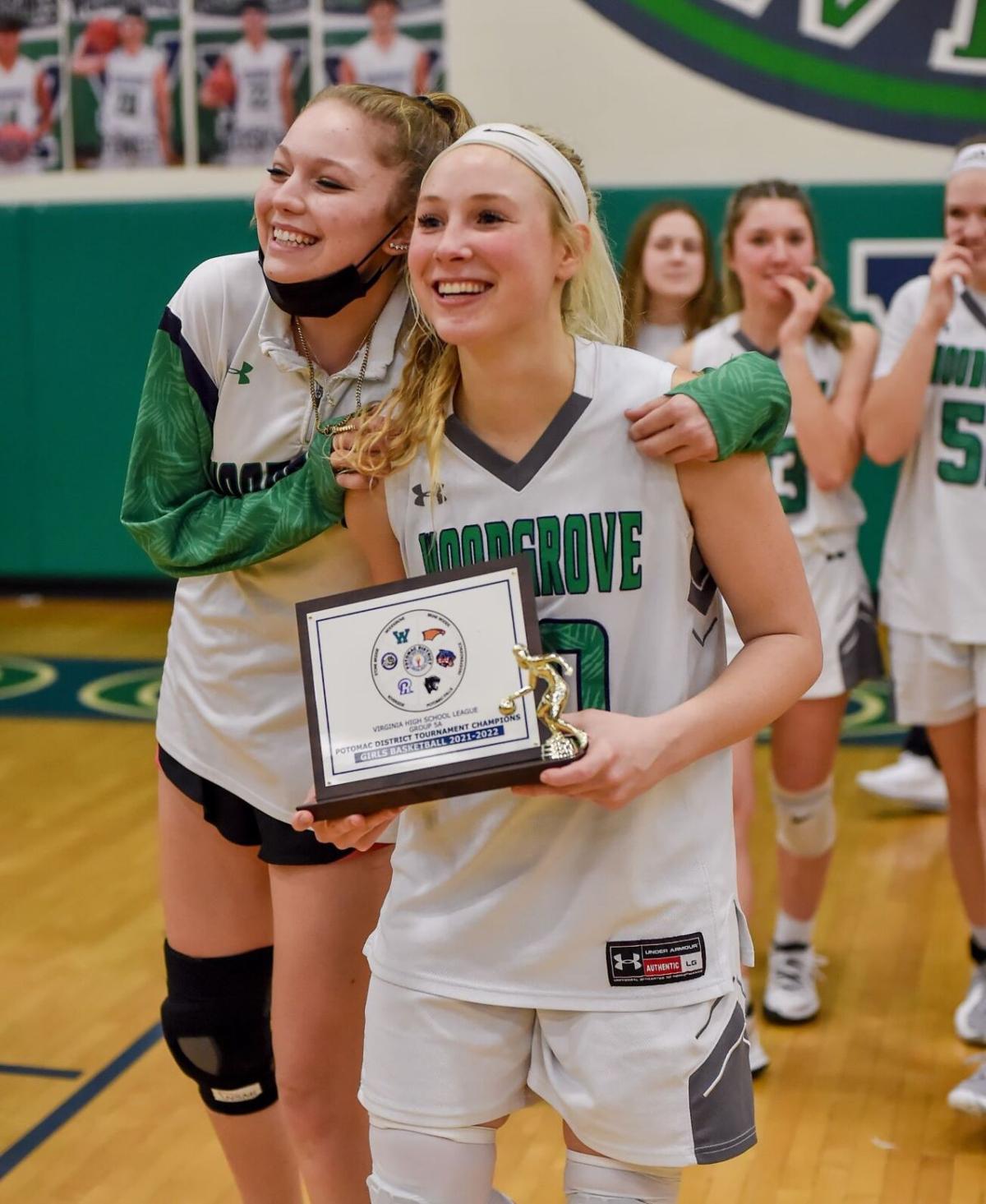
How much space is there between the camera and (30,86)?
28.5ft

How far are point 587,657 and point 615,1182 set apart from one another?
61cm

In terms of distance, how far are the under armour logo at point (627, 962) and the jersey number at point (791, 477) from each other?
2200mm

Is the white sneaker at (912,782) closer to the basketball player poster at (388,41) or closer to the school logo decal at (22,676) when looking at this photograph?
the school logo decal at (22,676)

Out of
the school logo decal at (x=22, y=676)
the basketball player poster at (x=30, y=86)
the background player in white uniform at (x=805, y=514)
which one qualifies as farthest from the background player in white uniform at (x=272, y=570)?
the basketball player poster at (x=30, y=86)

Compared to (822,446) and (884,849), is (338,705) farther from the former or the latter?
(884,849)

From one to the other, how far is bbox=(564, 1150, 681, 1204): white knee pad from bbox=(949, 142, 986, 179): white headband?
2.47 m

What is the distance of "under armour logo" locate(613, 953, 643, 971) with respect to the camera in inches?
74.8

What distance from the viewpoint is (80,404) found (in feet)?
28.1

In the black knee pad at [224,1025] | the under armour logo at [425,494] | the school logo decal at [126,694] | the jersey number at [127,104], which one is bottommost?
the school logo decal at [126,694]

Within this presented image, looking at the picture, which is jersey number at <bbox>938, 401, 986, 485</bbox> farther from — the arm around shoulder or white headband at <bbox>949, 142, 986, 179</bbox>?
the arm around shoulder

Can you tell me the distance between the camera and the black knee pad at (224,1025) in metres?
2.58

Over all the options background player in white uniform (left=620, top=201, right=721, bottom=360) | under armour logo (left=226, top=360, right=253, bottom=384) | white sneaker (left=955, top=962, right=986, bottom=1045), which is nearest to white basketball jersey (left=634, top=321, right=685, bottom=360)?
background player in white uniform (left=620, top=201, right=721, bottom=360)

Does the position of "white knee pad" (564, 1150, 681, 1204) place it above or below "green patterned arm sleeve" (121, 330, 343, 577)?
below

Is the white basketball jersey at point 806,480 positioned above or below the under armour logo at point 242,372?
below
